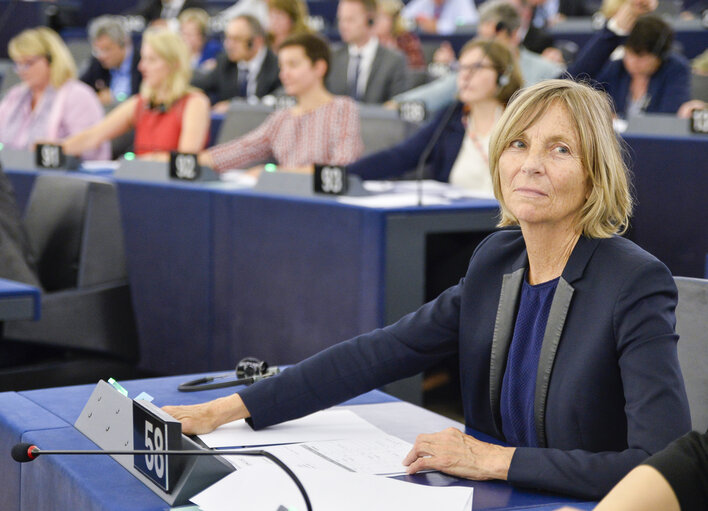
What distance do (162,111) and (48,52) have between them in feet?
2.60

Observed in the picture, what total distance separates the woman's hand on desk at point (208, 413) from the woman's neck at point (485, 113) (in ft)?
8.01

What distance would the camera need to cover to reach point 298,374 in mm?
1589

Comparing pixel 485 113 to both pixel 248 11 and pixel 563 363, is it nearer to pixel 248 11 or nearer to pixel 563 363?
pixel 563 363

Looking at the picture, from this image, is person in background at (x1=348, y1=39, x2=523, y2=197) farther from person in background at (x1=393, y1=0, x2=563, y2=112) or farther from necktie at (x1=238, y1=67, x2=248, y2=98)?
necktie at (x1=238, y1=67, x2=248, y2=98)

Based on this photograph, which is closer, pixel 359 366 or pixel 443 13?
pixel 359 366

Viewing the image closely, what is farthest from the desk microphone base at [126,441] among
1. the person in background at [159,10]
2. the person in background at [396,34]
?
the person in background at [159,10]

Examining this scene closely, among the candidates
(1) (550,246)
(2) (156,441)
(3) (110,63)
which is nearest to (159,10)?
(3) (110,63)

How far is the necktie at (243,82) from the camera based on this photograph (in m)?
6.96

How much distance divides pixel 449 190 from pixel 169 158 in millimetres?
991

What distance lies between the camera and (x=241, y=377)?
1.75 meters

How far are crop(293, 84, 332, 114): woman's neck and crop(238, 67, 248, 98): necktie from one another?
2.72m

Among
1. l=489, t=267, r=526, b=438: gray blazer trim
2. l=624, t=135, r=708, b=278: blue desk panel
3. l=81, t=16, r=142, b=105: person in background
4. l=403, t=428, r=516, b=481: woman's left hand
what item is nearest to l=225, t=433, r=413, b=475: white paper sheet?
l=403, t=428, r=516, b=481: woman's left hand

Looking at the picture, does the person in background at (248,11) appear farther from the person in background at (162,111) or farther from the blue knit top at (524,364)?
the blue knit top at (524,364)

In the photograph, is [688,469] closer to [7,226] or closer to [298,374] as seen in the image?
[298,374]
